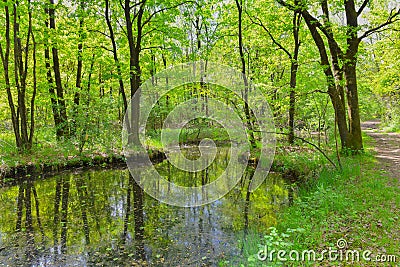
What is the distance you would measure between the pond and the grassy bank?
69 centimetres

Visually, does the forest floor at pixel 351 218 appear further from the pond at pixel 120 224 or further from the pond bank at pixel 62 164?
the pond bank at pixel 62 164

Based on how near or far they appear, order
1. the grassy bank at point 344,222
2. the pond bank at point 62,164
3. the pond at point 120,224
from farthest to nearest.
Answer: the pond bank at point 62,164, the pond at point 120,224, the grassy bank at point 344,222

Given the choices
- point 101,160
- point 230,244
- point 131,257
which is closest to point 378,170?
point 230,244

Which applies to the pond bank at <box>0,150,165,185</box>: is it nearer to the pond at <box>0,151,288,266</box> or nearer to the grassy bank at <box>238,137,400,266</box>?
the pond at <box>0,151,288,266</box>

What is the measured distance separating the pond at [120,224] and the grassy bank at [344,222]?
69 cm

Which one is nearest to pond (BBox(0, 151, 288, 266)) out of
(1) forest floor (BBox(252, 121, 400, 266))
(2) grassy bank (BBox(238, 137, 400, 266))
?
(2) grassy bank (BBox(238, 137, 400, 266))

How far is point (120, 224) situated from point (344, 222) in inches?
162

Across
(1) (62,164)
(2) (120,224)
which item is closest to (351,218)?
(2) (120,224)

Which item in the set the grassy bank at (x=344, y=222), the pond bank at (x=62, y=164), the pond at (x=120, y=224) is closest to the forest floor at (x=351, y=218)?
the grassy bank at (x=344, y=222)

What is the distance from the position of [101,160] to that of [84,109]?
2174 mm

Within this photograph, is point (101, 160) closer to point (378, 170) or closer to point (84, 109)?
point (84, 109)

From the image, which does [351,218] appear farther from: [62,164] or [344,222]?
[62,164]

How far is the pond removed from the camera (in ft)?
14.6

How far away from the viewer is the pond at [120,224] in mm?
4438
